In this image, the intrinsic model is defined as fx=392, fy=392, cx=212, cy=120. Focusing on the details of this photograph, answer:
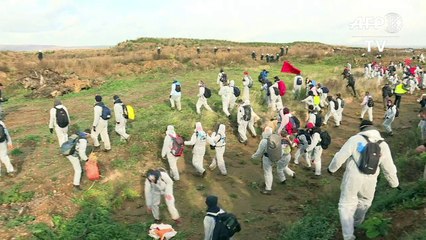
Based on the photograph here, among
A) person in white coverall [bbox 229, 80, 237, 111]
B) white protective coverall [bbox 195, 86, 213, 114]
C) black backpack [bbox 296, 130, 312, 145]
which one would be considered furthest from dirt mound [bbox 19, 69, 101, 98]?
black backpack [bbox 296, 130, 312, 145]

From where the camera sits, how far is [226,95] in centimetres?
1697

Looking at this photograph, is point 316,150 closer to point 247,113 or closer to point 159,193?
point 247,113

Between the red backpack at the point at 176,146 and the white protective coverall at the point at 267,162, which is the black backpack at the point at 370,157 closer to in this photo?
the white protective coverall at the point at 267,162

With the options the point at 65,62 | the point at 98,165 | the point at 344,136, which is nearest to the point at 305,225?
the point at 98,165

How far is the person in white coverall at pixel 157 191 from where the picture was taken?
9067 mm

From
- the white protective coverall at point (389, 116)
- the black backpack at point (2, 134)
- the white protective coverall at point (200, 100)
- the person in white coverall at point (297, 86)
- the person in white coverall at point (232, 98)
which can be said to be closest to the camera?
the black backpack at point (2, 134)

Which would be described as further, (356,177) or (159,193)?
(159,193)

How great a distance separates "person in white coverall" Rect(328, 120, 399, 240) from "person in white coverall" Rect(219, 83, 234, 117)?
10.4 meters

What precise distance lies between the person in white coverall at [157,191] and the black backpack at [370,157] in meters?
4.54

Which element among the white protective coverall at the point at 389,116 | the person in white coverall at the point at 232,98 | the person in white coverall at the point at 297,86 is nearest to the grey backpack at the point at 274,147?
the person in white coverall at the point at 232,98

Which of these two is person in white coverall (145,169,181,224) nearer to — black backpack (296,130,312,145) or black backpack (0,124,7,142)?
black backpack (0,124,7,142)

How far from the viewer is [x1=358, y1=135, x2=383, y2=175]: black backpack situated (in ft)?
20.8

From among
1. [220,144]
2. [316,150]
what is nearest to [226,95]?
[220,144]

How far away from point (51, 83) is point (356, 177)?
882 inches
